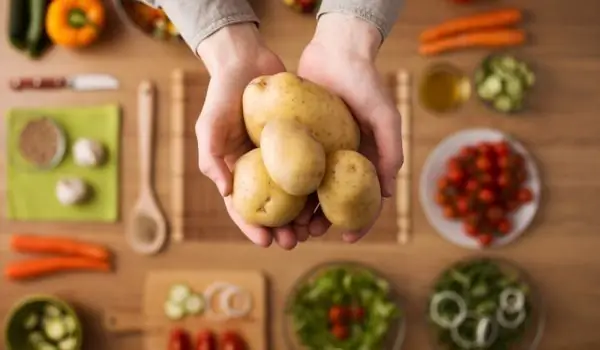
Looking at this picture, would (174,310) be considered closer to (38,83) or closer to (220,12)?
(38,83)

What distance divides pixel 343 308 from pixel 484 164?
0.42 meters

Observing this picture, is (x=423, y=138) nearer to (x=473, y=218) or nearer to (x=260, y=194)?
(x=473, y=218)

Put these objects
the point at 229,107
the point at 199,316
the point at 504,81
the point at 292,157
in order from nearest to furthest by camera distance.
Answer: the point at 292,157 < the point at 229,107 < the point at 504,81 < the point at 199,316

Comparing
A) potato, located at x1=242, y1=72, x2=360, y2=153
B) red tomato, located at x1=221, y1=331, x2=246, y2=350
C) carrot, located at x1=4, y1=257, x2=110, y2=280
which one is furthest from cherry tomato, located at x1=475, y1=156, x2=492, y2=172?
carrot, located at x1=4, y1=257, x2=110, y2=280

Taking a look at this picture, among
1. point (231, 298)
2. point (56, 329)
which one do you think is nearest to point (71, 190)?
point (56, 329)

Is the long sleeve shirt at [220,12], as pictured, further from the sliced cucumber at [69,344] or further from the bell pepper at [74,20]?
the sliced cucumber at [69,344]

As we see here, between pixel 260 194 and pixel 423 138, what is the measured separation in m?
0.83

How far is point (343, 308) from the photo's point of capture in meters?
1.46

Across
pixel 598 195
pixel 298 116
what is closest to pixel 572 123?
pixel 598 195

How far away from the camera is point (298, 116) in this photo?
0.73 m

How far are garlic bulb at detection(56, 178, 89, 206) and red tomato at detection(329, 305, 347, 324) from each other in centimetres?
60

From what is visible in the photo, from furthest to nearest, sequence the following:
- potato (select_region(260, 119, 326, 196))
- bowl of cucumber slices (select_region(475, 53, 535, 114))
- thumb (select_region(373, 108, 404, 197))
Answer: bowl of cucumber slices (select_region(475, 53, 535, 114))
thumb (select_region(373, 108, 404, 197))
potato (select_region(260, 119, 326, 196))

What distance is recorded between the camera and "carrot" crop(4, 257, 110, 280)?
154cm

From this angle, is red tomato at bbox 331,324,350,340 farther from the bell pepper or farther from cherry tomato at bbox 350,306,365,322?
the bell pepper
